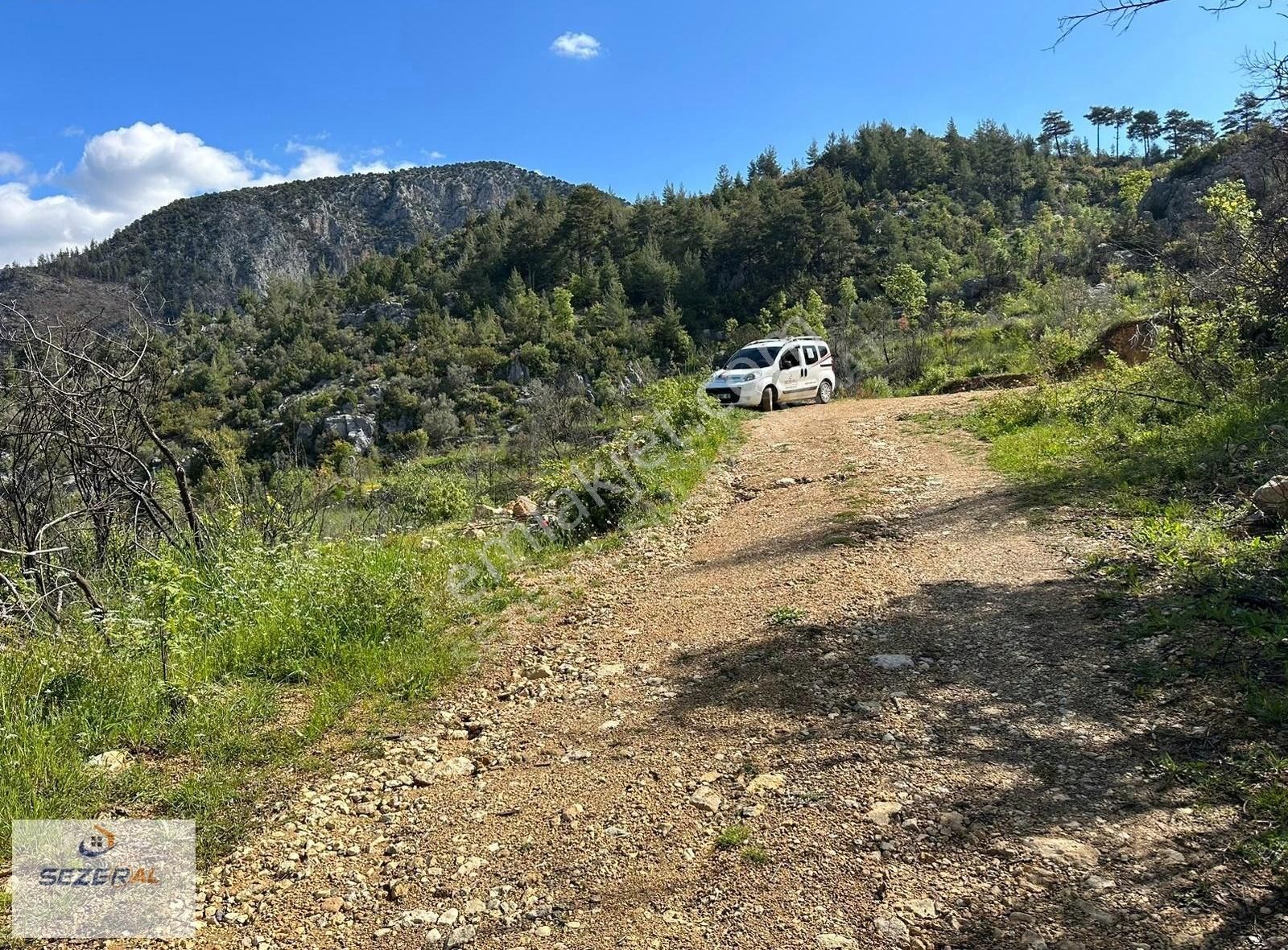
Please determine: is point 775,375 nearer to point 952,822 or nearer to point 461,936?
point 952,822

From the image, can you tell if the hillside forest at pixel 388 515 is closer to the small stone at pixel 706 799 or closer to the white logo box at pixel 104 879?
the white logo box at pixel 104 879

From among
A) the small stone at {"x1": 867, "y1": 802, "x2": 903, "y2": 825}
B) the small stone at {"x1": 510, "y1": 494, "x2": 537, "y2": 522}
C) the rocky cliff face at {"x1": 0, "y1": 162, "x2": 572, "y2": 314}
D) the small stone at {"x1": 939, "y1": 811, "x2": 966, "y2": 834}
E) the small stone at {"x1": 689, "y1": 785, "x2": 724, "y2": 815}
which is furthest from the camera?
the rocky cliff face at {"x1": 0, "y1": 162, "x2": 572, "y2": 314}

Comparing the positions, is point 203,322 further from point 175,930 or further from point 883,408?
point 175,930

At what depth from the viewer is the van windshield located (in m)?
15.5

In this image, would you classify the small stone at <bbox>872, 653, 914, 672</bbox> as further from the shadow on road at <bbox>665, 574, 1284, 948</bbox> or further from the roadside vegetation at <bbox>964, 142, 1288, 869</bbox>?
the roadside vegetation at <bbox>964, 142, 1288, 869</bbox>

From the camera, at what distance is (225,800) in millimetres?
3178

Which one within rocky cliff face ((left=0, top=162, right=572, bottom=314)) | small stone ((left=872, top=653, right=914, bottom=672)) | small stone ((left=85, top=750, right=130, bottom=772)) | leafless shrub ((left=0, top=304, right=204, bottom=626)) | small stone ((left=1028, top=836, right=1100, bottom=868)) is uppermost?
rocky cliff face ((left=0, top=162, right=572, bottom=314))

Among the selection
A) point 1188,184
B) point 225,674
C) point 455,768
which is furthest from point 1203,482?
point 1188,184

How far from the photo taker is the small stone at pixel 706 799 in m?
2.97

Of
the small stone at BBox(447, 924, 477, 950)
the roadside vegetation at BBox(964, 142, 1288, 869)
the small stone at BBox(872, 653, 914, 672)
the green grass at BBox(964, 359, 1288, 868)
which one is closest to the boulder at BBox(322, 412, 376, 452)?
the roadside vegetation at BBox(964, 142, 1288, 869)

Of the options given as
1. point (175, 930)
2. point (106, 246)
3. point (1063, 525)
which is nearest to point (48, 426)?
point (175, 930)

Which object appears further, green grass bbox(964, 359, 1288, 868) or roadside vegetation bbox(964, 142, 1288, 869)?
roadside vegetation bbox(964, 142, 1288, 869)

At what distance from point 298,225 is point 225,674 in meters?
121

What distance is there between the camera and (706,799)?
3.03m
